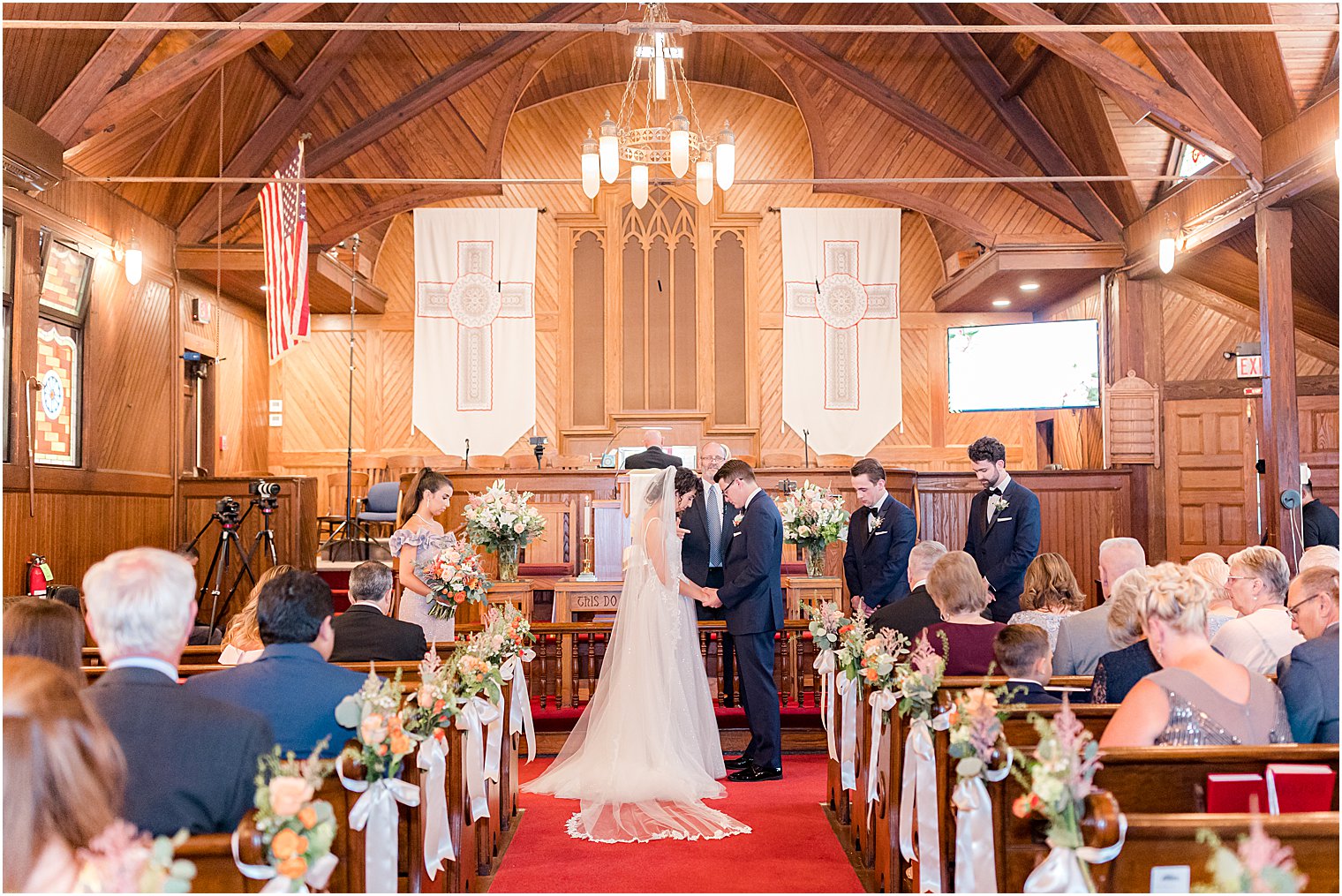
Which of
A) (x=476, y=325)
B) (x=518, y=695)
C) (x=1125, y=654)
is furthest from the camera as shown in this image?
(x=476, y=325)

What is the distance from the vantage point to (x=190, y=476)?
444 inches

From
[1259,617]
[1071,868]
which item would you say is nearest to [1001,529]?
[1259,617]

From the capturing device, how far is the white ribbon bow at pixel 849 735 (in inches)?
195

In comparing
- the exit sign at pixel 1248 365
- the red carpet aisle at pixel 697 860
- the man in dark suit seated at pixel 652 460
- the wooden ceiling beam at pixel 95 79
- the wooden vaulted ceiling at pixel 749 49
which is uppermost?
the wooden vaulted ceiling at pixel 749 49

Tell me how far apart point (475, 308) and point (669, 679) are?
26.1ft

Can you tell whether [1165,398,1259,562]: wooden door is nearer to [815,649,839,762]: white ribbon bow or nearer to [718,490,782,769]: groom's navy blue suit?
[718,490,782,769]: groom's navy blue suit

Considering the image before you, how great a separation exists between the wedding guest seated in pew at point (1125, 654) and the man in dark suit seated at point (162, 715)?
101 inches

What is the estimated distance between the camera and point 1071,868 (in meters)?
2.52

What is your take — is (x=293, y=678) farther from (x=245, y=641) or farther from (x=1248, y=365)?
(x=1248, y=365)

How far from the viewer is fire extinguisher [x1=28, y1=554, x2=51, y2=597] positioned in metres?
7.88

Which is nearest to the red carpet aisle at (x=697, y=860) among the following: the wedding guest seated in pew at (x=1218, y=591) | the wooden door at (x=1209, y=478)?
the wedding guest seated in pew at (x=1218, y=591)

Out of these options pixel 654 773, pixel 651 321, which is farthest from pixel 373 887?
pixel 651 321

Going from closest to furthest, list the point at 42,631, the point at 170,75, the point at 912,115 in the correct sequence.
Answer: the point at 42,631, the point at 170,75, the point at 912,115

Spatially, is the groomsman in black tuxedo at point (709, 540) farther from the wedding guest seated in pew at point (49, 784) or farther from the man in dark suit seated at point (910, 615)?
the wedding guest seated in pew at point (49, 784)
